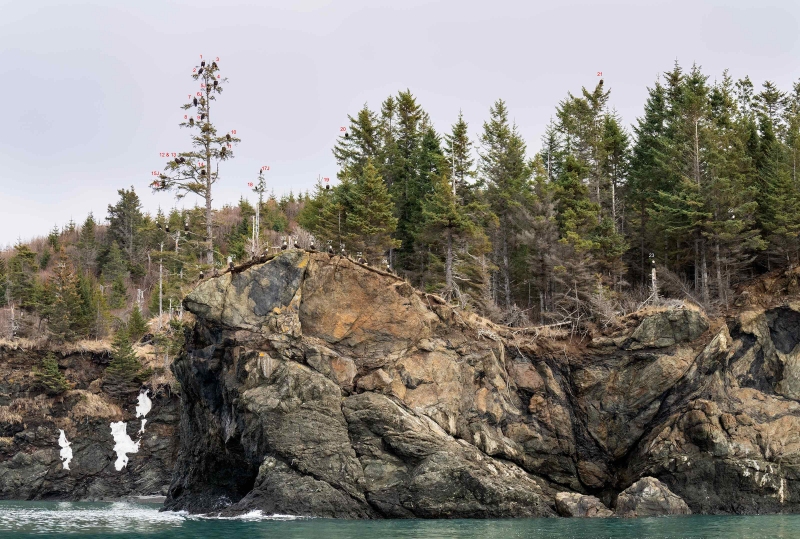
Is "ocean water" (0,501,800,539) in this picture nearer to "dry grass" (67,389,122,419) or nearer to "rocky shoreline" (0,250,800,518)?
"rocky shoreline" (0,250,800,518)

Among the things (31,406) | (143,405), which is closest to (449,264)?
(143,405)

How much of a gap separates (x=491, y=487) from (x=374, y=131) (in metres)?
30.3

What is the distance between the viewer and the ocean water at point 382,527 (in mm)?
21516

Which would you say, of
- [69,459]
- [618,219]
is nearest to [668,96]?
[618,219]

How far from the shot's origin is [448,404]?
33.2m

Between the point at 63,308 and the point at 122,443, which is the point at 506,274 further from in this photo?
the point at 63,308

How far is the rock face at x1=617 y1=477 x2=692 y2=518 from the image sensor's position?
96.3 ft

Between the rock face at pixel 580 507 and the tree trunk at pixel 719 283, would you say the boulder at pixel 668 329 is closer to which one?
the tree trunk at pixel 719 283

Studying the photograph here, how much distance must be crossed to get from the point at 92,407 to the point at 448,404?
2999 cm

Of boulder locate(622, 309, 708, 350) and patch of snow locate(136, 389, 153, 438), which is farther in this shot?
patch of snow locate(136, 389, 153, 438)

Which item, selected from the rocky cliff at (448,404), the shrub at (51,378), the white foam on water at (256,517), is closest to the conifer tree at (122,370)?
the shrub at (51,378)

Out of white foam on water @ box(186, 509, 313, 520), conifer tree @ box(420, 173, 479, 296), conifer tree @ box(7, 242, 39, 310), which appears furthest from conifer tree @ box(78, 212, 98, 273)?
white foam on water @ box(186, 509, 313, 520)

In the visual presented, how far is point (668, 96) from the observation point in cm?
4997

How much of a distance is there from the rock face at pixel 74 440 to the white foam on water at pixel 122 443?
1.08 ft
